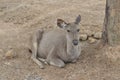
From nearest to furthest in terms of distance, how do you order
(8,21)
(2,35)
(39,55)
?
1. (39,55)
2. (2,35)
3. (8,21)

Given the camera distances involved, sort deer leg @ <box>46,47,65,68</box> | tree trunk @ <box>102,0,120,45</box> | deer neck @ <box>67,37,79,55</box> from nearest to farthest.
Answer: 1. tree trunk @ <box>102,0,120,45</box>
2. deer leg @ <box>46,47,65,68</box>
3. deer neck @ <box>67,37,79,55</box>

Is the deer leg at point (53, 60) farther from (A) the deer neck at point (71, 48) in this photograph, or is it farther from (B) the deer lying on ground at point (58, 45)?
(A) the deer neck at point (71, 48)

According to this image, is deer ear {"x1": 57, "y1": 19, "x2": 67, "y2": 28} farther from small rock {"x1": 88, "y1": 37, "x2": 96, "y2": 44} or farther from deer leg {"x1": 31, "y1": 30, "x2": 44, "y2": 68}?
small rock {"x1": 88, "y1": 37, "x2": 96, "y2": 44}

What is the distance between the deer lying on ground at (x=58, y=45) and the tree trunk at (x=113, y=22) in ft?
2.04

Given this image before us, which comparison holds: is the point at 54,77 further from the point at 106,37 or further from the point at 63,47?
the point at 106,37

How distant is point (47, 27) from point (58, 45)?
94.9 inches

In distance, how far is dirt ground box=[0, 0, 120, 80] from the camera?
7.47 meters

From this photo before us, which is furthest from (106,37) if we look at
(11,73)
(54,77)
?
(11,73)

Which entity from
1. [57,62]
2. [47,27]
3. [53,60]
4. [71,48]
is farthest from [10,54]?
[47,27]

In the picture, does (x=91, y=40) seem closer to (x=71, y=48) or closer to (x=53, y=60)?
(x=71, y=48)

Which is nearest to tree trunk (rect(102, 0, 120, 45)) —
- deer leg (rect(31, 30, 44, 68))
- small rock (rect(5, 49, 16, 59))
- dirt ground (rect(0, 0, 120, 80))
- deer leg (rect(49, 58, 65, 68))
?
dirt ground (rect(0, 0, 120, 80))

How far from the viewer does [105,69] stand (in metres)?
7.52

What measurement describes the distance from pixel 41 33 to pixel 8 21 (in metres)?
3.02

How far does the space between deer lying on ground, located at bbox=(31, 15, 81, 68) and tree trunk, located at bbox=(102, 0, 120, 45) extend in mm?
623
